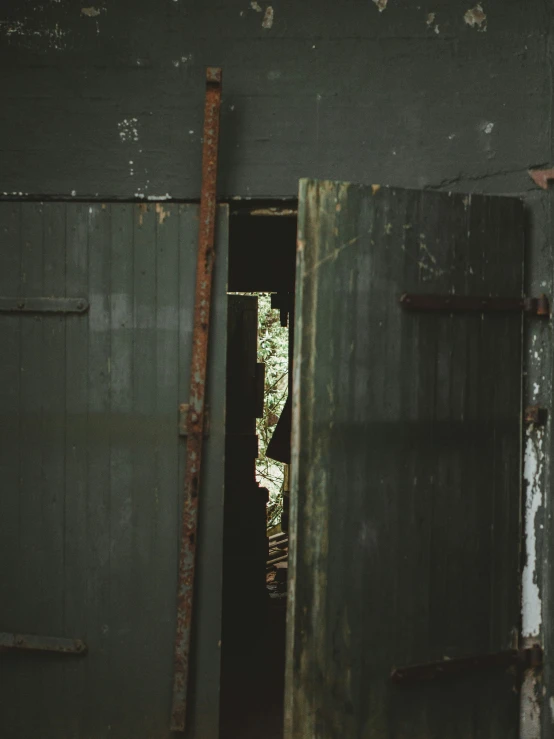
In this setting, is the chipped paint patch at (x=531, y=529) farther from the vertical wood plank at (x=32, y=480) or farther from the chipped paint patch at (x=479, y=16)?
the vertical wood plank at (x=32, y=480)

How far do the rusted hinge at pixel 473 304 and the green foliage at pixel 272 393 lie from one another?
531cm

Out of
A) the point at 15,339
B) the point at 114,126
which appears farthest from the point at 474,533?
the point at 114,126

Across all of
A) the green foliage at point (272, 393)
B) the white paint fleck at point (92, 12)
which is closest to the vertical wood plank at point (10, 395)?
the white paint fleck at point (92, 12)

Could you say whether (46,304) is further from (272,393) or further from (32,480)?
(272,393)

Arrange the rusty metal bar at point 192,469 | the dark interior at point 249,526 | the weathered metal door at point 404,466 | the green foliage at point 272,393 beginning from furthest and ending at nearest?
the green foliage at point 272,393, the dark interior at point 249,526, the rusty metal bar at point 192,469, the weathered metal door at point 404,466

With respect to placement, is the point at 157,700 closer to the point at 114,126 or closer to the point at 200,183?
the point at 200,183

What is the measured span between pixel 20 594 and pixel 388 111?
8.16ft

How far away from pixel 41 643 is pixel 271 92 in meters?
2.43

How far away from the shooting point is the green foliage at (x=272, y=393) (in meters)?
8.14

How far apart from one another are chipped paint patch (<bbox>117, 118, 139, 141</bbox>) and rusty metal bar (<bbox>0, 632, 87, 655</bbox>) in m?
2.05

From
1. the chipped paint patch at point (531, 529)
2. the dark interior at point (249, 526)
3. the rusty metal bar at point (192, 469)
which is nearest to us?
the rusty metal bar at point (192, 469)

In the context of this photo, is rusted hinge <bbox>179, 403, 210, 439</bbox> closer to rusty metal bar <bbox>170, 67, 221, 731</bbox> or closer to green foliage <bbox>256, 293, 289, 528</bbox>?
rusty metal bar <bbox>170, 67, 221, 731</bbox>

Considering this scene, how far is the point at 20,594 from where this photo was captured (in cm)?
285

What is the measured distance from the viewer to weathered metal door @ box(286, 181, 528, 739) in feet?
8.50
